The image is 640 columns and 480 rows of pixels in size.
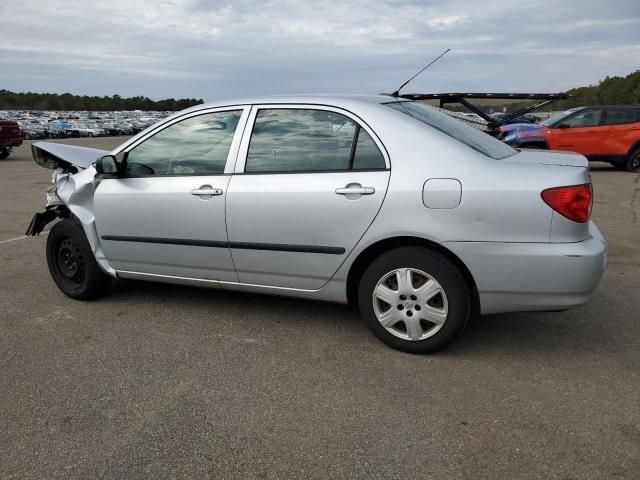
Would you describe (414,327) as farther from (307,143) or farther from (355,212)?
(307,143)

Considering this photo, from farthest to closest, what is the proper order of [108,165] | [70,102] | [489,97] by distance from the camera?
[70,102] < [489,97] < [108,165]

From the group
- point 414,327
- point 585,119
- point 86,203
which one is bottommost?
point 414,327

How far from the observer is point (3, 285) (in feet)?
16.4

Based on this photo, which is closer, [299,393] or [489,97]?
[299,393]

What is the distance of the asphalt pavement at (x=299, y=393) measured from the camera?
243 cm

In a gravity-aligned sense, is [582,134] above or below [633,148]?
above

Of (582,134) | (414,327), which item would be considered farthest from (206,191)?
(582,134)

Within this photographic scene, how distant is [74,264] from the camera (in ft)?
14.7

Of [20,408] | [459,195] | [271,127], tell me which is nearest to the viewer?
[20,408]

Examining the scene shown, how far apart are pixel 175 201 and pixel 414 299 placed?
5.69 ft

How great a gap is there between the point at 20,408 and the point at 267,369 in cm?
129

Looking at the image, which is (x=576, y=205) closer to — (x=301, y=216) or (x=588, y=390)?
(x=588, y=390)

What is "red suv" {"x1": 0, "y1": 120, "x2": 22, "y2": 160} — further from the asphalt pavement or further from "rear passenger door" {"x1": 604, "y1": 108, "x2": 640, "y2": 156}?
"rear passenger door" {"x1": 604, "y1": 108, "x2": 640, "y2": 156}

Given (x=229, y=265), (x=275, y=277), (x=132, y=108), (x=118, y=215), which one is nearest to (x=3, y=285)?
(x=118, y=215)
